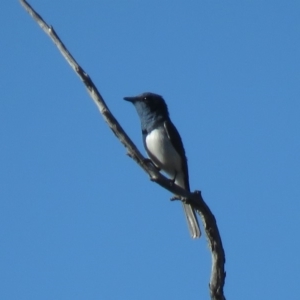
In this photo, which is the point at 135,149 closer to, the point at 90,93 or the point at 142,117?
the point at 90,93

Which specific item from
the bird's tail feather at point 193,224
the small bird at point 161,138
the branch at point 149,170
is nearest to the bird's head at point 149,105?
the small bird at point 161,138

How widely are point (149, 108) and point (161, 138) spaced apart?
51cm

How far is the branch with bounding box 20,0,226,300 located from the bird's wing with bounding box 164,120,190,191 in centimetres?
384

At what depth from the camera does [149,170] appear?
21.8ft

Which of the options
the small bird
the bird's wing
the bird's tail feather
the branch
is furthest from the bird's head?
the branch

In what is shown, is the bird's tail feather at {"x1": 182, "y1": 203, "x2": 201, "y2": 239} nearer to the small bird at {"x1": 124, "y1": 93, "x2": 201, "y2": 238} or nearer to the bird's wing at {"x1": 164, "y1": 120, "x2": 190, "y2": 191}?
the small bird at {"x1": 124, "y1": 93, "x2": 201, "y2": 238}

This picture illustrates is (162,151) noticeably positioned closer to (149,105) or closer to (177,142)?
(177,142)

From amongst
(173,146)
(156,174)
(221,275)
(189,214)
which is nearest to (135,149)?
(156,174)

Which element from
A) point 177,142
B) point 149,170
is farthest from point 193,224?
point 149,170

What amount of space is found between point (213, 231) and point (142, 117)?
15.4ft

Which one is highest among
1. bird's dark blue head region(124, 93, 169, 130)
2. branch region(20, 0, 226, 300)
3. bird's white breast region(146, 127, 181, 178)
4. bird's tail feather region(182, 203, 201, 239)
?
bird's dark blue head region(124, 93, 169, 130)

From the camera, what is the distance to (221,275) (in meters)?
5.97

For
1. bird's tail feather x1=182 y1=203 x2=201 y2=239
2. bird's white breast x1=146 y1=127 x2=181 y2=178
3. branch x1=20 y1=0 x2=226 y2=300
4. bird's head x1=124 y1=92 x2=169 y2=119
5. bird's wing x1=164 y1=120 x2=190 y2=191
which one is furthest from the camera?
bird's head x1=124 y1=92 x2=169 y2=119

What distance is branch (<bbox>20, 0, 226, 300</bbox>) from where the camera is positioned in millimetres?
6102
